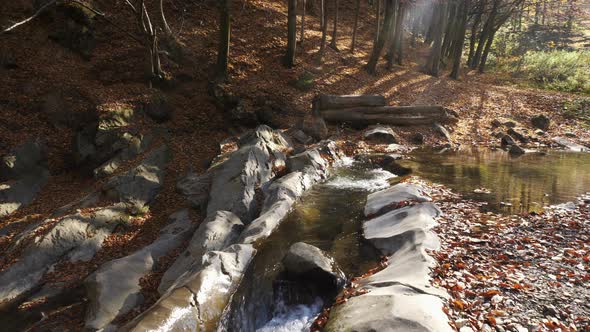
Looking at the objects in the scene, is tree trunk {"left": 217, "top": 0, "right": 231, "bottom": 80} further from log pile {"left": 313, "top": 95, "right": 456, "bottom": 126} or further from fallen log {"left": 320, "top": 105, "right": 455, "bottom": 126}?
fallen log {"left": 320, "top": 105, "right": 455, "bottom": 126}

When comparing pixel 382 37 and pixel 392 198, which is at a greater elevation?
pixel 382 37

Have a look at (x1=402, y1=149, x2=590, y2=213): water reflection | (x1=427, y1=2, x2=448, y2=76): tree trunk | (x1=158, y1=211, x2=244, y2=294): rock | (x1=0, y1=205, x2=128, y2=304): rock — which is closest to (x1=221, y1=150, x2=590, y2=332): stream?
(x1=402, y1=149, x2=590, y2=213): water reflection

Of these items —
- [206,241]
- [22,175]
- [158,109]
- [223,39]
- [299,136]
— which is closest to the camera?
[206,241]

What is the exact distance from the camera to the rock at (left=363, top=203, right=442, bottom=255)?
6.87 metres

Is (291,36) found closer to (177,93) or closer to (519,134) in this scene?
(177,93)

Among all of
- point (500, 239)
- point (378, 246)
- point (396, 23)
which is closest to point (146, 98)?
point (378, 246)

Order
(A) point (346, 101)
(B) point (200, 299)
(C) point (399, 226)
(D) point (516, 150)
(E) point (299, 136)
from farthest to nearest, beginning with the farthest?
(A) point (346, 101)
(D) point (516, 150)
(E) point (299, 136)
(C) point (399, 226)
(B) point (200, 299)

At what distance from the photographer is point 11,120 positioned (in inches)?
456

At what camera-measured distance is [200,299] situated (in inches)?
205

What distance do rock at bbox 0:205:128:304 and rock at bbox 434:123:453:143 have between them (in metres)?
13.7

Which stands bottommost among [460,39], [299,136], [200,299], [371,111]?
[200,299]

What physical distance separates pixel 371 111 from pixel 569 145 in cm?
902

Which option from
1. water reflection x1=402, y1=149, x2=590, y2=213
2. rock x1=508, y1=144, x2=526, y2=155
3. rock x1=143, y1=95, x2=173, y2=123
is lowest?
water reflection x1=402, y1=149, x2=590, y2=213

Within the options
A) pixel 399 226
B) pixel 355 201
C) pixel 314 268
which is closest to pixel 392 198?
pixel 355 201
